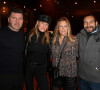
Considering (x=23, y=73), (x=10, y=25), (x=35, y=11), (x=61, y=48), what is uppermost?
(x=35, y=11)

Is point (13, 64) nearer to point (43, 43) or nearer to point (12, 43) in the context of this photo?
point (12, 43)

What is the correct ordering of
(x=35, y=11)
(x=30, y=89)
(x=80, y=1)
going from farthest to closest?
(x=35, y=11), (x=80, y=1), (x=30, y=89)

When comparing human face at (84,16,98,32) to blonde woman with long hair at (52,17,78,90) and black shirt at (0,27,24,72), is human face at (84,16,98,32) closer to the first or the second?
blonde woman with long hair at (52,17,78,90)

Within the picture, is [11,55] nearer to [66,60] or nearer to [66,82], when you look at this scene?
[66,60]

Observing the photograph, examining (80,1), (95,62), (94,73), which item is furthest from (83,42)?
(80,1)

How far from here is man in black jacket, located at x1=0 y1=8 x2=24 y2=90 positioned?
1.66 m

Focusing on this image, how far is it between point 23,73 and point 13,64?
326mm

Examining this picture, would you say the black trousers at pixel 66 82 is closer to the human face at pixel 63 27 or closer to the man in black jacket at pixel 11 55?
the man in black jacket at pixel 11 55

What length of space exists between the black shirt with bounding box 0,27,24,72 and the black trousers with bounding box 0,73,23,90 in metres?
0.09

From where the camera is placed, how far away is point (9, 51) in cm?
167

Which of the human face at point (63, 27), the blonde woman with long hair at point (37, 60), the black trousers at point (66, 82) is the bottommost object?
the black trousers at point (66, 82)

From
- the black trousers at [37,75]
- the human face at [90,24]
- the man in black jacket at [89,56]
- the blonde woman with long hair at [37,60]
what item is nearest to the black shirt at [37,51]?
the blonde woman with long hair at [37,60]

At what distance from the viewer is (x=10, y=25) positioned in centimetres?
179

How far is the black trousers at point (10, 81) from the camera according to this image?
1.67 m
